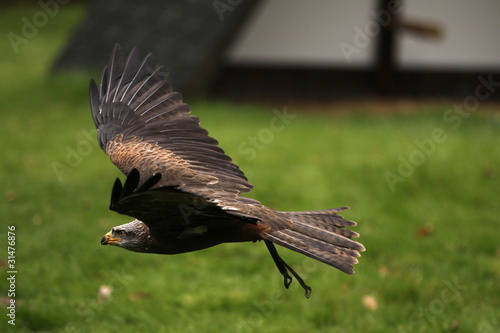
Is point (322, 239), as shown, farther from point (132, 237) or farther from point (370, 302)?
point (370, 302)

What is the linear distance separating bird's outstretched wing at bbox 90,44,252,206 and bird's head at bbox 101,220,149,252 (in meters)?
0.27

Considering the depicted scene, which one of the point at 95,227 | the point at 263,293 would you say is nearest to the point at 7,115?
the point at 95,227

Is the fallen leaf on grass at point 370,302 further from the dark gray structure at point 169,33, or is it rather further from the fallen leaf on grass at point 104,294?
the dark gray structure at point 169,33

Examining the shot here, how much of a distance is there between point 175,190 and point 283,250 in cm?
319

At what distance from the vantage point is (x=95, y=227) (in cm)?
680

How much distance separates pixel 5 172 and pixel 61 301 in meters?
3.25

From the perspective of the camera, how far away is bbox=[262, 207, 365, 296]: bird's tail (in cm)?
361

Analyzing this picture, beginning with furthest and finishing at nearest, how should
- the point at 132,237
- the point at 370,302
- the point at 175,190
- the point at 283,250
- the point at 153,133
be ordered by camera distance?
the point at 283,250 → the point at 370,302 → the point at 153,133 → the point at 132,237 → the point at 175,190

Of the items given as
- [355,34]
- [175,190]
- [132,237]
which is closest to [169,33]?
[355,34]

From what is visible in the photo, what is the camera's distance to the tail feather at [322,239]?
11.8 feet

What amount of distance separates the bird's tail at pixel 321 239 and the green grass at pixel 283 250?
1546 mm

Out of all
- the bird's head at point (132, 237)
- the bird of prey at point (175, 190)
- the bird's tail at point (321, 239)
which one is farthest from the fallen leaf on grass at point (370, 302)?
the bird's head at point (132, 237)

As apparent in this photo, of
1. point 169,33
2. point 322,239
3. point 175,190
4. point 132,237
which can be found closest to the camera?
point 175,190

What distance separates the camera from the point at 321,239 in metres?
3.78
